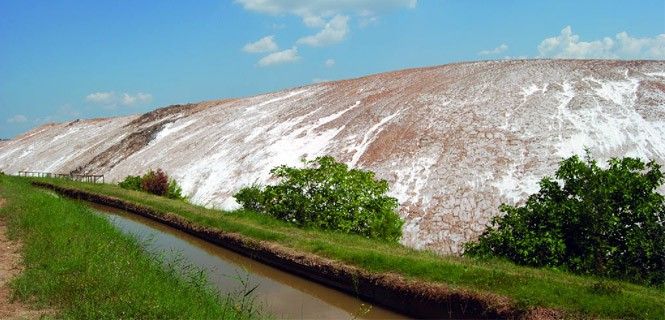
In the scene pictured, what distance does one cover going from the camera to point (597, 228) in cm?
1208

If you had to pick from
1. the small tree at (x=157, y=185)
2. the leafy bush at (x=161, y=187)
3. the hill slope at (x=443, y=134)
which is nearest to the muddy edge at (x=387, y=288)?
the hill slope at (x=443, y=134)

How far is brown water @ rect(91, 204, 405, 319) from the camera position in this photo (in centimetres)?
1081

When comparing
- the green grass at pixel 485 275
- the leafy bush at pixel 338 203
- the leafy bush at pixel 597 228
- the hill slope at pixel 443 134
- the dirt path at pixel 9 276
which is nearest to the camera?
the dirt path at pixel 9 276

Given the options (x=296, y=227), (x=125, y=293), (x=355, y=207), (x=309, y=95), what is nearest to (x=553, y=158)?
(x=355, y=207)

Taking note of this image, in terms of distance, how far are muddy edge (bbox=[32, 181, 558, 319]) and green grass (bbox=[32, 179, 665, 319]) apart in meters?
0.20

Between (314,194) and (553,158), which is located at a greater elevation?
(553,158)

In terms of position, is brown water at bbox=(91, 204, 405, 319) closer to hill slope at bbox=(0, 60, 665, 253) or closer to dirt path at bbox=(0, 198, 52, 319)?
dirt path at bbox=(0, 198, 52, 319)

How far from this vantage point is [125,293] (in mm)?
8281

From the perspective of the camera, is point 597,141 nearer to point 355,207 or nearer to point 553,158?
point 553,158

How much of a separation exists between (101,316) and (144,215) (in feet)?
53.9

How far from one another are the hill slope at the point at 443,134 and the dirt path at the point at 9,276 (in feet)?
35.5

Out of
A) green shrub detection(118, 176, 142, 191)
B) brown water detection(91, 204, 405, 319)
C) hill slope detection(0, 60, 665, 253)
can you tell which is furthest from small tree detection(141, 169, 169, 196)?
brown water detection(91, 204, 405, 319)

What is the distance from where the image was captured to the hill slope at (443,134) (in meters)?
20.4

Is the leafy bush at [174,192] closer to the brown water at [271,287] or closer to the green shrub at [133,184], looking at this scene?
the green shrub at [133,184]
